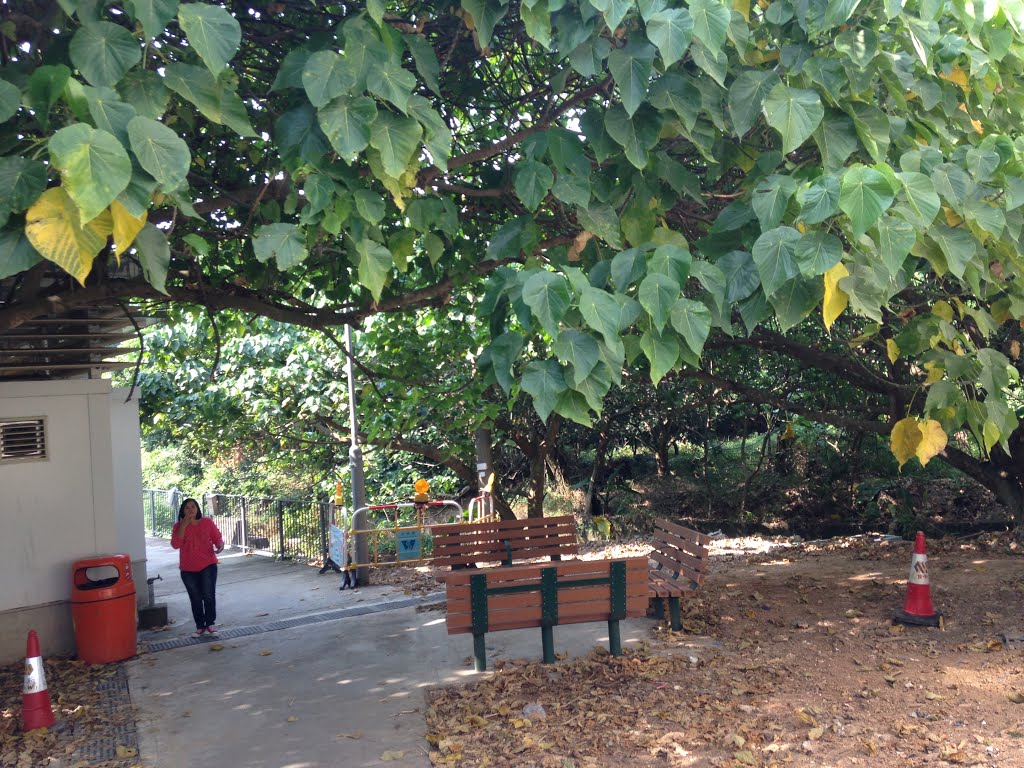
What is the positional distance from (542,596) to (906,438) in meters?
2.97

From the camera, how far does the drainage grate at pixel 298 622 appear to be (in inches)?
332

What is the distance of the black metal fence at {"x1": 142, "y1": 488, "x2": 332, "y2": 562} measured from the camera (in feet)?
44.7

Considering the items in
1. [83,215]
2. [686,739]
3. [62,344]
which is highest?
[62,344]

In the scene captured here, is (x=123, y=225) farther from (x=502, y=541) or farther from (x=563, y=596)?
(x=502, y=541)

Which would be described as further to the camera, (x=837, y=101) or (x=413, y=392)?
(x=413, y=392)

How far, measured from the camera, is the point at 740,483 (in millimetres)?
16188

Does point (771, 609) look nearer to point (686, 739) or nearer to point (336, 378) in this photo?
point (686, 739)

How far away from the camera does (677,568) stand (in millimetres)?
8070

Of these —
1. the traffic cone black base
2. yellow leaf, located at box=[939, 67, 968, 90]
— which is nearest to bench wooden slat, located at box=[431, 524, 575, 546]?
the traffic cone black base

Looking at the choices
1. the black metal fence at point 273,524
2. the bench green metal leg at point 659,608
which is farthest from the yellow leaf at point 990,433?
the black metal fence at point 273,524

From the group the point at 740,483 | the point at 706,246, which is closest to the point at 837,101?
the point at 706,246

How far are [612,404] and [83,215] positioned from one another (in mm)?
13644

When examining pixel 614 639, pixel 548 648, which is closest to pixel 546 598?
pixel 548 648

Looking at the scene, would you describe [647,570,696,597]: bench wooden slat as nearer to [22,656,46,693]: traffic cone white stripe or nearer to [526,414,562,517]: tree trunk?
[22,656,46,693]: traffic cone white stripe
